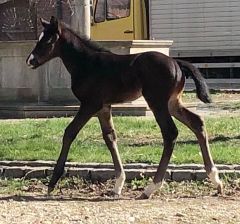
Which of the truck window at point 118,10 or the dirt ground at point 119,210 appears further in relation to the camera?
the truck window at point 118,10

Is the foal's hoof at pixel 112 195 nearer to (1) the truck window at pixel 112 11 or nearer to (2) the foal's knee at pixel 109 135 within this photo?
(2) the foal's knee at pixel 109 135

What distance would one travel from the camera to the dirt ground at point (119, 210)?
6.32m

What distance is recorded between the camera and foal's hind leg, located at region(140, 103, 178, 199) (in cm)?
739

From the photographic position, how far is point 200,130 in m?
7.65

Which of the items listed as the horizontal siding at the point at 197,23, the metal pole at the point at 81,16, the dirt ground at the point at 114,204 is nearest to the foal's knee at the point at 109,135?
the dirt ground at the point at 114,204

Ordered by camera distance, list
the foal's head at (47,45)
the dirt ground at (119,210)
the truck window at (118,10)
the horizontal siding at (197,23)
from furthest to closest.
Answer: the horizontal siding at (197,23) → the truck window at (118,10) → the foal's head at (47,45) → the dirt ground at (119,210)

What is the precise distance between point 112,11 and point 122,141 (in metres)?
10.3

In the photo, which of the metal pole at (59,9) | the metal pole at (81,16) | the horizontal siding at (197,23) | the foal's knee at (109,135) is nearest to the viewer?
the foal's knee at (109,135)

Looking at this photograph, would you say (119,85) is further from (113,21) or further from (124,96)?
(113,21)

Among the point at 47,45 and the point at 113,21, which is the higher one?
the point at 47,45

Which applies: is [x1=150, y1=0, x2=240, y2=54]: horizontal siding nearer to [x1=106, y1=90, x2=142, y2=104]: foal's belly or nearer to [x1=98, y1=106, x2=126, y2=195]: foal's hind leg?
[x1=98, y1=106, x2=126, y2=195]: foal's hind leg

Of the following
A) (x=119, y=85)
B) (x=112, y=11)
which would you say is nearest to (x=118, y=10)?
(x=112, y=11)

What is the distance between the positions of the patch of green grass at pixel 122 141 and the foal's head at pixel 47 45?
161 cm

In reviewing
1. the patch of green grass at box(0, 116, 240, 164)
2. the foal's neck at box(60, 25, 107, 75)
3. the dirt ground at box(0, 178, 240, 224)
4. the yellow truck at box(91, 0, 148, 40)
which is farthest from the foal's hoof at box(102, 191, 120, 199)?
the yellow truck at box(91, 0, 148, 40)
